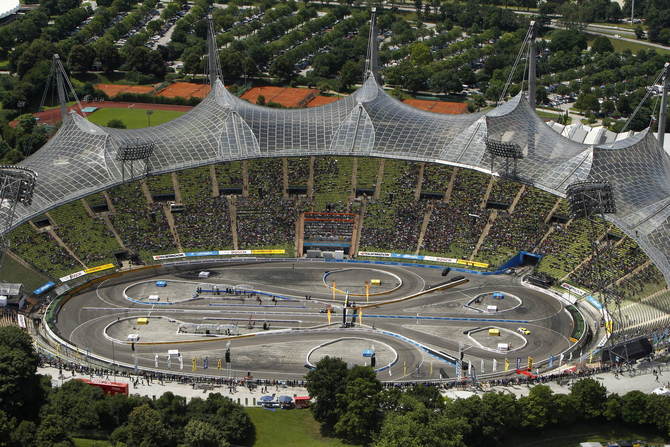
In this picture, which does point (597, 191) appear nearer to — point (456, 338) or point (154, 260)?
point (456, 338)

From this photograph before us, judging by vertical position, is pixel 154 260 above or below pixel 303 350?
above

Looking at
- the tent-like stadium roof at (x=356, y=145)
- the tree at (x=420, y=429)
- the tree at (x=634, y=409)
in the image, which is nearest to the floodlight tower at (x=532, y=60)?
the tent-like stadium roof at (x=356, y=145)

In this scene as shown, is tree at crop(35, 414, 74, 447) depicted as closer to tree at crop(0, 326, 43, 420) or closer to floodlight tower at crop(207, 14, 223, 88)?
tree at crop(0, 326, 43, 420)

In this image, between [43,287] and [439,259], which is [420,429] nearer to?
[439,259]

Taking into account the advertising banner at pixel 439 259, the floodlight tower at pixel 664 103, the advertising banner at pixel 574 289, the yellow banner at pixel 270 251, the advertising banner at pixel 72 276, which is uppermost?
the floodlight tower at pixel 664 103

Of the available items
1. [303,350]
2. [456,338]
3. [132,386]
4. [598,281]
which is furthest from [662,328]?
[132,386]

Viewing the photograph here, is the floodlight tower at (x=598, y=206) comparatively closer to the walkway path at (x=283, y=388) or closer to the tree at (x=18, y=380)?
the walkway path at (x=283, y=388)

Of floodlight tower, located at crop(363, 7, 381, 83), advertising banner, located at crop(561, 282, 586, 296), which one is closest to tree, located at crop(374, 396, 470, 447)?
advertising banner, located at crop(561, 282, 586, 296)

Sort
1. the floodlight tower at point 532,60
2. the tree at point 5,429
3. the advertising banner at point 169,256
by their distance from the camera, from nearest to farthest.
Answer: the tree at point 5,429 < the advertising banner at point 169,256 < the floodlight tower at point 532,60
